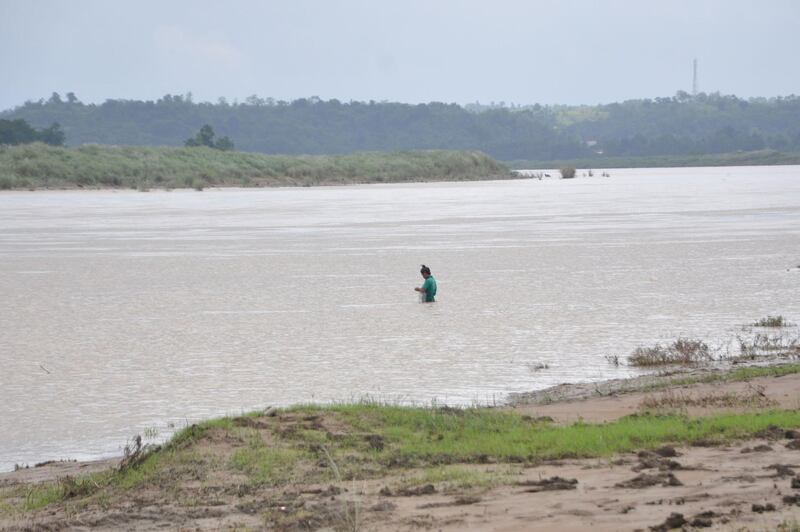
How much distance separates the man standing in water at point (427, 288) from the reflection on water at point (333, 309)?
27 centimetres

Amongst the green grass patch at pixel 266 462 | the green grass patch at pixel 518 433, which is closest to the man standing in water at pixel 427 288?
the green grass patch at pixel 518 433

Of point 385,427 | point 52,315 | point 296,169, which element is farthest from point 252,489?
point 296,169

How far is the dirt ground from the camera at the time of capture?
662 centimetres

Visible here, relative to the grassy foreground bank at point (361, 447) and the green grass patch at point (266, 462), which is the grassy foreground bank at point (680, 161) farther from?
the green grass patch at point (266, 462)

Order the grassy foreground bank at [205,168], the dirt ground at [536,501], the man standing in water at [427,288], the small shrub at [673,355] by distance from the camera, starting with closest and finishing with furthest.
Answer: the dirt ground at [536,501] → the small shrub at [673,355] → the man standing in water at [427,288] → the grassy foreground bank at [205,168]

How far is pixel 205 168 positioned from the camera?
92812 millimetres

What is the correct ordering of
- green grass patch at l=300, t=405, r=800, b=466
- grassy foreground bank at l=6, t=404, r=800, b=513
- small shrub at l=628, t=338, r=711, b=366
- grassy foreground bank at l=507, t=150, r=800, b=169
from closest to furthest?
grassy foreground bank at l=6, t=404, r=800, b=513 < green grass patch at l=300, t=405, r=800, b=466 < small shrub at l=628, t=338, r=711, b=366 < grassy foreground bank at l=507, t=150, r=800, b=169

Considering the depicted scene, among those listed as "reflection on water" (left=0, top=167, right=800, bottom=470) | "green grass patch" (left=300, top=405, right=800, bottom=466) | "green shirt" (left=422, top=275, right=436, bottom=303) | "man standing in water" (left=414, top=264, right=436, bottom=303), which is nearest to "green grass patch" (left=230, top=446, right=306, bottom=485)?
"green grass patch" (left=300, top=405, right=800, bottom=466)

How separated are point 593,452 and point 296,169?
9461 cm

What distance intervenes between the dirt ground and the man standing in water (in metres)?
12.2

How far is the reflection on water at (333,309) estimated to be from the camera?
42.4ft

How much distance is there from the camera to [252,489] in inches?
317

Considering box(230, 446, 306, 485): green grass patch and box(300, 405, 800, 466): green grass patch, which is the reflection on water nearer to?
box(230, 446, 306, 485): green grass patch

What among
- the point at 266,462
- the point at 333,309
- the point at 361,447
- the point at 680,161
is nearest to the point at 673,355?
the point at 361,447
